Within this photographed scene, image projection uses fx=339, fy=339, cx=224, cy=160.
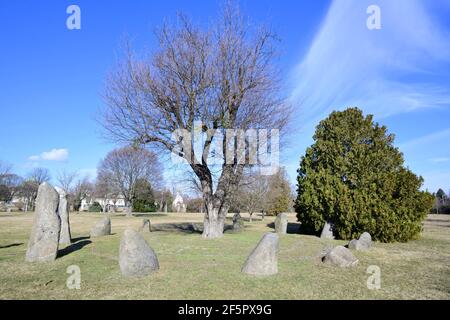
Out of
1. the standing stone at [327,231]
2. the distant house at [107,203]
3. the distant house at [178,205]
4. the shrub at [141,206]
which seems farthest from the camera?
the distant house at [178,205]

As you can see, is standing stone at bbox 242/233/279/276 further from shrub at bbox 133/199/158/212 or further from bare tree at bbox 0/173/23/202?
bare tree at bbox 0/173/23/202

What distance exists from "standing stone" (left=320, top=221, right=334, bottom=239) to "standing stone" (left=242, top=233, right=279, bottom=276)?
10.3m

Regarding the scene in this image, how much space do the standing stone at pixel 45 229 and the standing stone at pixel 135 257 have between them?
3189mm

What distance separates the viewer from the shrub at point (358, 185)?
1630 cm

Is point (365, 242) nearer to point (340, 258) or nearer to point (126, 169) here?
point (340, 258)

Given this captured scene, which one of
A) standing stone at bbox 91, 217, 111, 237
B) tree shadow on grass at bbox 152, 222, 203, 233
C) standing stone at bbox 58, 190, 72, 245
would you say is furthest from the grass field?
tree shadow on grass at bbox 152, 222, 203, 233

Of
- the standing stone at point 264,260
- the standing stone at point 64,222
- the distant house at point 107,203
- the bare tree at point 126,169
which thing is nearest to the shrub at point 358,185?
the standing stone at point 264,260

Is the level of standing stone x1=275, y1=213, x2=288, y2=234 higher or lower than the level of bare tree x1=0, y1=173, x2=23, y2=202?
lower

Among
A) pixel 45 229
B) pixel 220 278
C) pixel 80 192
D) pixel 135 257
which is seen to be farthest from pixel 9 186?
pixel 220 278

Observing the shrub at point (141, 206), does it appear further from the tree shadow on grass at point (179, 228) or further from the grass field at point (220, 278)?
the grass field at point (220, 278)

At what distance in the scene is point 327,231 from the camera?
17969 mm

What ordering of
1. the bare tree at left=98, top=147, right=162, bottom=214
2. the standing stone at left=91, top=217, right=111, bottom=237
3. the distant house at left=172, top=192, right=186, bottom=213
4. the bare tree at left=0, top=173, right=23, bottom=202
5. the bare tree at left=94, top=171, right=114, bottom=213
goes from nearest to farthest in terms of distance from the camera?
the standing stone at left=91, top=217, right=111, bottom=237 < the bare tree at left=98, top=147, right=162, bottom=214 < the bare tree at left=94, top=171, right=114, bottom=213 < the bare tree at left=0, top=173, right=23, bottom=202 < the distant house at left=172, top=192, right=186, bottom=213

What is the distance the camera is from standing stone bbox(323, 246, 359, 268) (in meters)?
9.40
